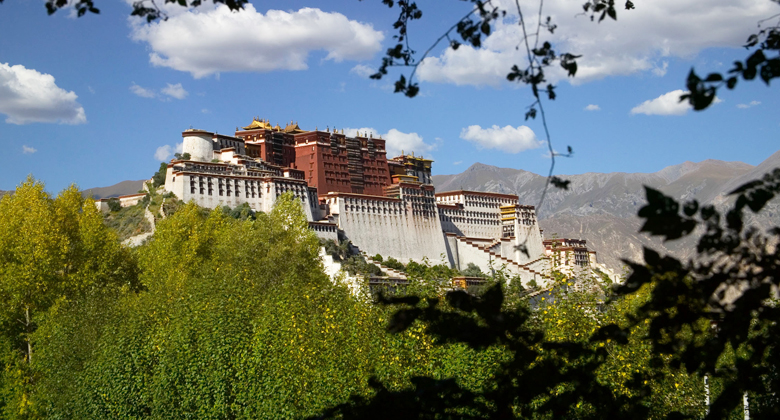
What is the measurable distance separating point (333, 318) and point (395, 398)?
15.3m

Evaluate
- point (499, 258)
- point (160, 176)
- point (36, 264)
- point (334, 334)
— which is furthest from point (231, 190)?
point (334, 334)

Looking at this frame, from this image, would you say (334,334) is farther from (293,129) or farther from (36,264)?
(293,129)

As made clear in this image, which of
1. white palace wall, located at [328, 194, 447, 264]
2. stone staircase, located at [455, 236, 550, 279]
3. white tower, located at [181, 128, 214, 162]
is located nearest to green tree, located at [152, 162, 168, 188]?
white tower, located at [181, 128, 214, 162]

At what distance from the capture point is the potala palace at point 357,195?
229 ft

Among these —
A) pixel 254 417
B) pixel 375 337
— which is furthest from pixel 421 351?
pixel 254 417

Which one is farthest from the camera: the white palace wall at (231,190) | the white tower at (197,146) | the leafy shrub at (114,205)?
the white tower at (197,146)

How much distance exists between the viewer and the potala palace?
69.9 meters

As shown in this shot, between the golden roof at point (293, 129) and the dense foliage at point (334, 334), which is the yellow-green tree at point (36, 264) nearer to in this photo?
the dense foliage at point (334, 334)

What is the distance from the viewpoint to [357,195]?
76062mm

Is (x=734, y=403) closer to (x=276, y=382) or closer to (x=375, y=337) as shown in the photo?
(x=375, y=337)

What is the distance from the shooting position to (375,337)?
62.2ft

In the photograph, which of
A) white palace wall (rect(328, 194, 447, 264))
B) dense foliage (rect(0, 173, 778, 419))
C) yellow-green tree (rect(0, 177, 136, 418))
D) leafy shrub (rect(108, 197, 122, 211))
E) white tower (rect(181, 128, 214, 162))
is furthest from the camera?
white tower (rect(181, 128, 214, 162))

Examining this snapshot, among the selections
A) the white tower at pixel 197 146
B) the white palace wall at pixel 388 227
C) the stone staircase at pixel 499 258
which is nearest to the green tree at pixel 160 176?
the white tower at pixel 197 146

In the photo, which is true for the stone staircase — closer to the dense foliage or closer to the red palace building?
the red palace building
